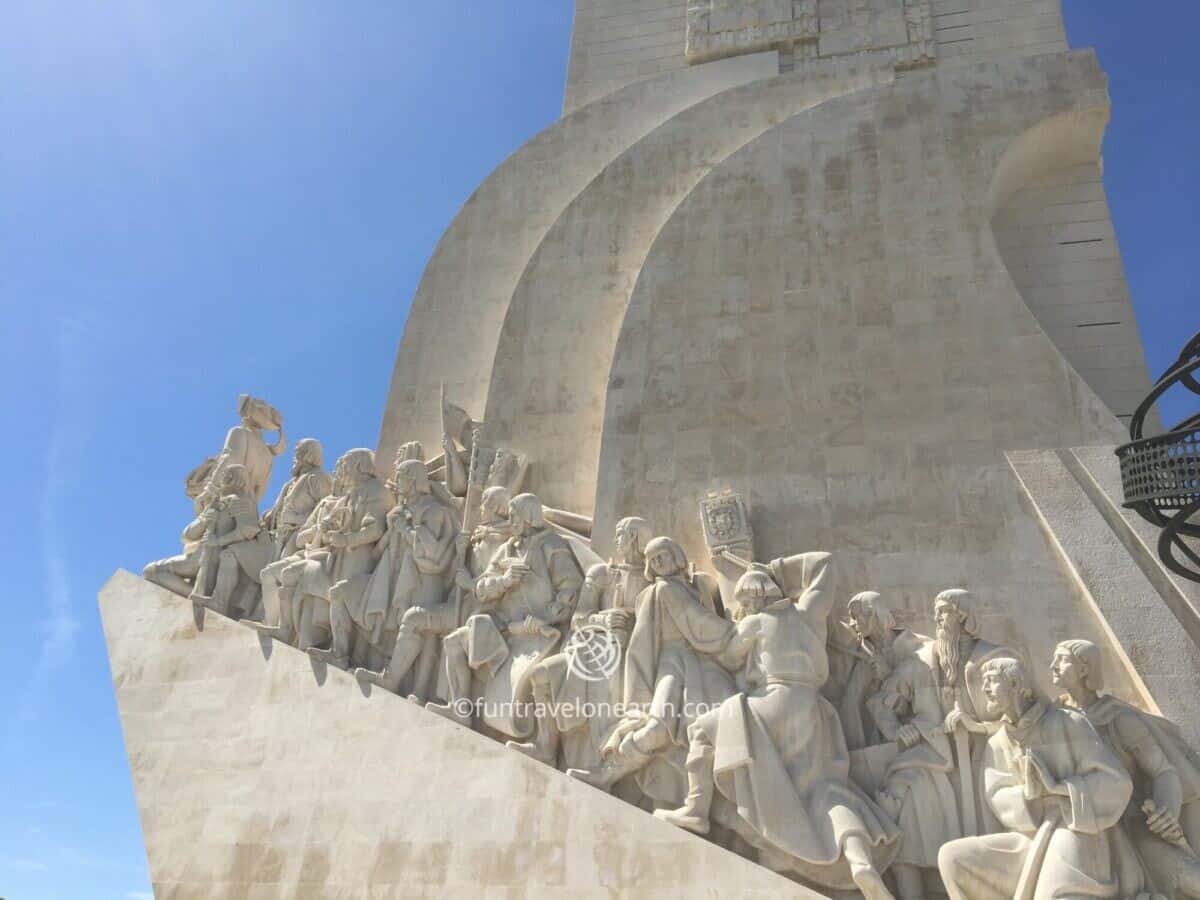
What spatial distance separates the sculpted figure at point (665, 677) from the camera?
5504mm

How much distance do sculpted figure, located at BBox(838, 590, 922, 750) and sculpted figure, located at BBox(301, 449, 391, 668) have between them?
3.15 m

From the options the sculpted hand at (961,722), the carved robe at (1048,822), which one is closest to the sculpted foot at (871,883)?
the carved robe at (1048,822)

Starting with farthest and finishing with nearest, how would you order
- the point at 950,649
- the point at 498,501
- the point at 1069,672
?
1. the point at 498,501
2. the point at 950,649
3. the point at 1069,672

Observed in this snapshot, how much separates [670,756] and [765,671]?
0.70 meters

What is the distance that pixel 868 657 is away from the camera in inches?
222

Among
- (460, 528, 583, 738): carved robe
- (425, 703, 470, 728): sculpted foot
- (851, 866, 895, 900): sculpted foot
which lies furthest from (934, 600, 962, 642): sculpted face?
(425, 703, 470, 728): sculpted foot

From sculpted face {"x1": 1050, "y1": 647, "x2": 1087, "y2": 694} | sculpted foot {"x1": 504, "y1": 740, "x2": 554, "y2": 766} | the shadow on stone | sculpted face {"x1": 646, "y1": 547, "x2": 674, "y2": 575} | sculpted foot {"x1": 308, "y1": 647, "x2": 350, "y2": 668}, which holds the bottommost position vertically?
sculpted foot {"x1": 504, "y1": 740, "x2": 554, "y2": 766}

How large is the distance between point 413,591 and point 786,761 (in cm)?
276

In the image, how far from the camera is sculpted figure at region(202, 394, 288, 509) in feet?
27.2

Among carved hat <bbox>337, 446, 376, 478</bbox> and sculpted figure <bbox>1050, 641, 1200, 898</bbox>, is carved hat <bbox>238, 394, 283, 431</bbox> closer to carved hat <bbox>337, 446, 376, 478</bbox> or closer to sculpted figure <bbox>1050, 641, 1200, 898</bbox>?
carved hat <bbox>337, 446, 376, 478</bbox>

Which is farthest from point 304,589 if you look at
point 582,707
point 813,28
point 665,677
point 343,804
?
point 813,28

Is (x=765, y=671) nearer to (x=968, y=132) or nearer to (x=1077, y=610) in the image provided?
(x=1077, y=610)

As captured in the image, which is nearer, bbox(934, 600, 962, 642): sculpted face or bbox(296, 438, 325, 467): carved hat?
bbox(934, 600, 962, 642): sculpted face

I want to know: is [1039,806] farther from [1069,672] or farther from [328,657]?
[328,657]
